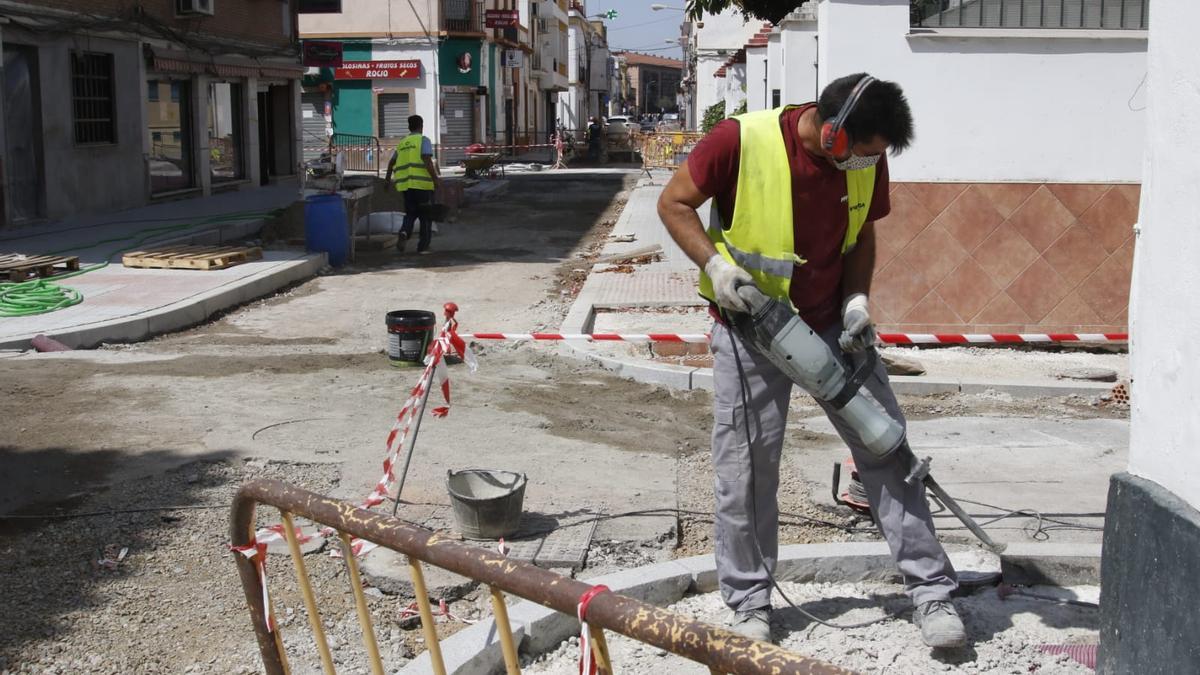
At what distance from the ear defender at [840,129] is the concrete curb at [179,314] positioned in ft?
24.6

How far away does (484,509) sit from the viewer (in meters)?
5.28

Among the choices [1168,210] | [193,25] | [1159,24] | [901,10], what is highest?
[193,25]

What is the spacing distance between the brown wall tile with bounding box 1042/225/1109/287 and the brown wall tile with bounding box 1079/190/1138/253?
0.06 meters

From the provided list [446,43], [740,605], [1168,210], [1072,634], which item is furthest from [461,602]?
[446,43]

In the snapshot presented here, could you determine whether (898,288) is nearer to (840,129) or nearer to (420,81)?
(840,129)

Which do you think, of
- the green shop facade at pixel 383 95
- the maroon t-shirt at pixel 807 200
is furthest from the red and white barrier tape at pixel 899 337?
the green shop facade at pixel 383 95

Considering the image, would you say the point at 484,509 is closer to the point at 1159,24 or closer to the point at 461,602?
the point at 461,602

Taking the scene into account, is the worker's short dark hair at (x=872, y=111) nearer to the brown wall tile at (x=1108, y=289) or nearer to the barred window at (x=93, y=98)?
the brown wall tile at (x=1108, y=289)

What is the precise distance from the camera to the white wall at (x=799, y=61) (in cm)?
2236

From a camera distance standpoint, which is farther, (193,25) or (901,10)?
(193,25)

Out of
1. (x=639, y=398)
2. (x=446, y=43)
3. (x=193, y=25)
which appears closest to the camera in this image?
(x=639, y=398)

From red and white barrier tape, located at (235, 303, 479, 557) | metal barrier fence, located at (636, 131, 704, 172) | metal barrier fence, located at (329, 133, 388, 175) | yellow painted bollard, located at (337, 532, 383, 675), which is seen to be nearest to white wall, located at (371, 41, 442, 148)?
metal barrier fence, located at (329, 133, 388, 175)

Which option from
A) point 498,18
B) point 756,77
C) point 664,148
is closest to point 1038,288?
point 756,77

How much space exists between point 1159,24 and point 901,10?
6477mm
